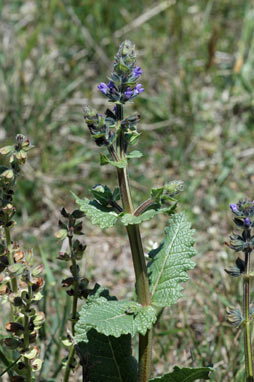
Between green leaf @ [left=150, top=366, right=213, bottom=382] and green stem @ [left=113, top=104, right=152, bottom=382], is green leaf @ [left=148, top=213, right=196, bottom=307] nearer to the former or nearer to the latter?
green stem @ [left=113, top=104, right=152, bottom=382]

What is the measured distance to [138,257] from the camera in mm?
2090

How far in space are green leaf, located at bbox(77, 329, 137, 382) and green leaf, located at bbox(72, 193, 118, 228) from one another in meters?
0.52

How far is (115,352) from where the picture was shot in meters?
2.33

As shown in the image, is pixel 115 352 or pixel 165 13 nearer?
pixel 115 352

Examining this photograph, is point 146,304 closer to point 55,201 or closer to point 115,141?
point 115,141

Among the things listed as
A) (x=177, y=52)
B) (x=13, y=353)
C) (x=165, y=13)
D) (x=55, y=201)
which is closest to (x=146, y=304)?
(x=13, y=353)

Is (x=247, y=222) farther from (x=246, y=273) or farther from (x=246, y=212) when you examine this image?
(x=246, y=273)

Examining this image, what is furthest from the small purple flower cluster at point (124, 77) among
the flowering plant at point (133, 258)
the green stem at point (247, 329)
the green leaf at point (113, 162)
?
the green stem at point (247, 329)

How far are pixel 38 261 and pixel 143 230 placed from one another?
2.53 feet

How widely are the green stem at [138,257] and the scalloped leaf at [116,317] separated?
0.06 meters

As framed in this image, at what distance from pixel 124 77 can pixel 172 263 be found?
2.39ft

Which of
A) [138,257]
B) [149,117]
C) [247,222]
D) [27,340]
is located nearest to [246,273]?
[247,222]

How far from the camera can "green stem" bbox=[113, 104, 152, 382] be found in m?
2.05

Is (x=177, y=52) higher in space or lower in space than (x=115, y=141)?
higher
